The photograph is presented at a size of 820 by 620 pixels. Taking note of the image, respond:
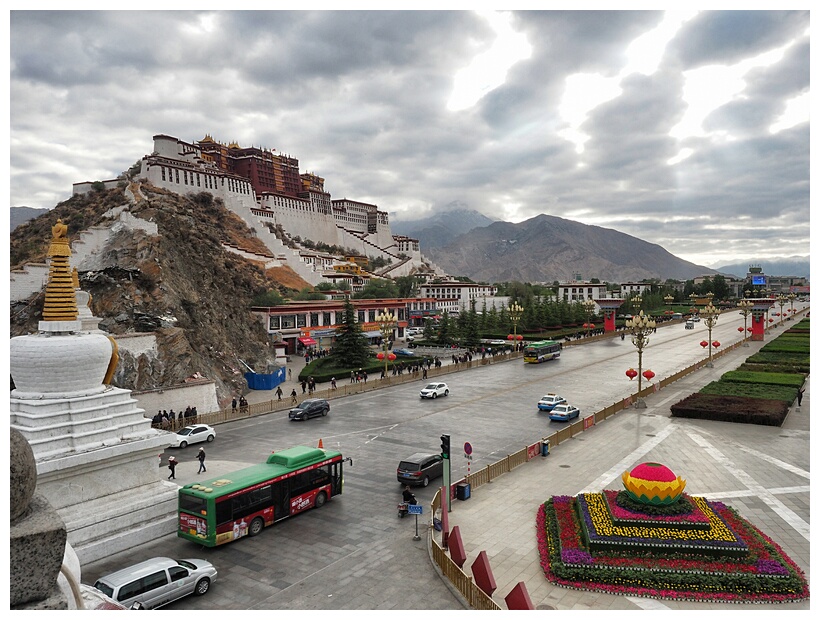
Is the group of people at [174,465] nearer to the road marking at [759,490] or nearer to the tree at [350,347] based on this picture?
the road marking at [759,490]

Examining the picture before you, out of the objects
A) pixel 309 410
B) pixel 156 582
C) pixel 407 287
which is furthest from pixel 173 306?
pixel 407 287

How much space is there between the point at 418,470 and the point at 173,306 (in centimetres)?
2348

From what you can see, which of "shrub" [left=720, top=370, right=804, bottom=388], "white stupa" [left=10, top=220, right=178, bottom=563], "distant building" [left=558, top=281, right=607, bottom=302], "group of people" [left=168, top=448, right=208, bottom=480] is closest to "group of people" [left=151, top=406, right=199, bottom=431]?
"group of people" [left=168, top=448, right=208, bottom=480]

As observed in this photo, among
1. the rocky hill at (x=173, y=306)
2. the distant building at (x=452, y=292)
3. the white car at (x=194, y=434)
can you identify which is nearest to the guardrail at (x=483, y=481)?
the white car at (x=194, y=434)

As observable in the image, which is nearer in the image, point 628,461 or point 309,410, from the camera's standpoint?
point 628,461

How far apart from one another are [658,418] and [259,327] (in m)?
31.0

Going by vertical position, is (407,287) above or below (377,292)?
above

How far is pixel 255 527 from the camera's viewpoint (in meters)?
14.5

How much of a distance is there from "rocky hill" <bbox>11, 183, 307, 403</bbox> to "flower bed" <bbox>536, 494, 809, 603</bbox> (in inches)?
912

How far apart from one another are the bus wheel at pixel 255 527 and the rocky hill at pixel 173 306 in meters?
16.3

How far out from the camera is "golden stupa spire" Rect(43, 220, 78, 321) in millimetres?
14921

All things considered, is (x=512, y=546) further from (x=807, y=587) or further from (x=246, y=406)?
(x=246, y=406)

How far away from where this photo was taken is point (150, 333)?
29.9 m

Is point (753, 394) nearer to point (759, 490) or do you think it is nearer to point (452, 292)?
point (759, 490)
